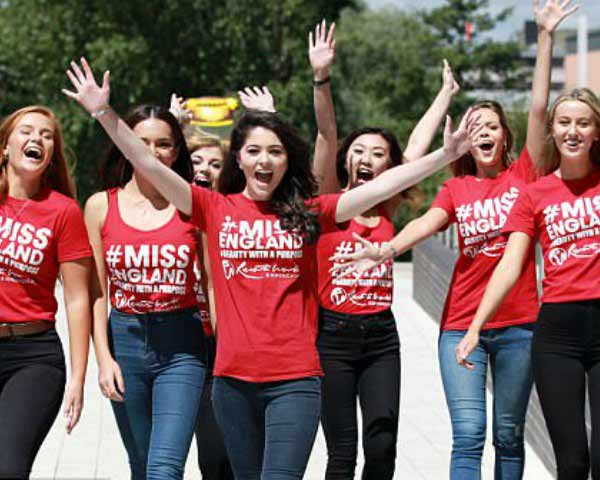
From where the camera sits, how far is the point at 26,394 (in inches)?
196

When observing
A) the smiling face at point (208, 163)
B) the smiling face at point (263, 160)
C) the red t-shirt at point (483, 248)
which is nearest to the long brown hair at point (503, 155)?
the red t-shirt at point (483, 248)

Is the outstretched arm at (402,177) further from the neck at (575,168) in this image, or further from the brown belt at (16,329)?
the brown belt at (16,329)

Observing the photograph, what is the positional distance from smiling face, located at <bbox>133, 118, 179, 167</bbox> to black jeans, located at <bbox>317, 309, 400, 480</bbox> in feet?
3.77

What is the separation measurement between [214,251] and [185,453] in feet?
2.94

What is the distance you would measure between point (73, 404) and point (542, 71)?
2.70m

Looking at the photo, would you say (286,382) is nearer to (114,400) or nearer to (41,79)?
(114,400)

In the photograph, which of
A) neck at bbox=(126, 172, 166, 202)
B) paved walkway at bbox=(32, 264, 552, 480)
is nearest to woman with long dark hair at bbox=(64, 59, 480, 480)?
neck at bbox=(126, 172, 166, 202)

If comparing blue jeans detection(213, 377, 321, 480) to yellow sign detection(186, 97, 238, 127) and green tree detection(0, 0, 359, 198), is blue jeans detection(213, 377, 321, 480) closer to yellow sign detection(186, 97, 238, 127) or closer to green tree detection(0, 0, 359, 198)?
yellow sign detection(186, 97, 238, 127)

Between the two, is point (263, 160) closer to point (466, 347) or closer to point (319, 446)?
point (466, 347)

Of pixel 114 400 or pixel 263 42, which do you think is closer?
pixel 114 400

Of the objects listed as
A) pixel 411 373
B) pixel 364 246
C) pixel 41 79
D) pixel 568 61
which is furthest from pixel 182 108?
pixel 568 61

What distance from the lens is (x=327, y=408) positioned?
6.07 m

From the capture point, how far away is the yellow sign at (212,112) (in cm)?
1581
